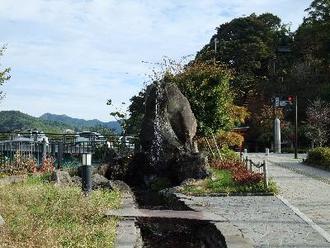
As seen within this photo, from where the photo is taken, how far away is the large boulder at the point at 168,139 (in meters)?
15.6

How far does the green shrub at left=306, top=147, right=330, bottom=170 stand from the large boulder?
8049 millimetres

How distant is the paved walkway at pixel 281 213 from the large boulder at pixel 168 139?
108 inches

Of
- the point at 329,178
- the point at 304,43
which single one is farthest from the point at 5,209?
the point at 304,43

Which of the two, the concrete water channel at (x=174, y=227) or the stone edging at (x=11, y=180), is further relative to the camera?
the stone edging at (x=11, y=180)

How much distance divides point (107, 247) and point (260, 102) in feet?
146

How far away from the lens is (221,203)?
39.1 feet

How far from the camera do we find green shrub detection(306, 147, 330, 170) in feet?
78.3

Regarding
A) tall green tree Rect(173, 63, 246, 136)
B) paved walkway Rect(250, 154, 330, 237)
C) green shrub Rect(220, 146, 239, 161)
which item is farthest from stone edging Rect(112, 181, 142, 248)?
green shrub Rect(220, 146, 239, 161)

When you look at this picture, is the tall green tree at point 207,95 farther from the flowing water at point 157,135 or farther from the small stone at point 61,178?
the small stone at point 61,178

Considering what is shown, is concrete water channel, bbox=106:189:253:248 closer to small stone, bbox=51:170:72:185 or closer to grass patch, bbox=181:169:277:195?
grass patch, bbox=181:169:277:195

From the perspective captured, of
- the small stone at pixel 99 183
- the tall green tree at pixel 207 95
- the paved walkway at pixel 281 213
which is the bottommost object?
the paved walkway at pixel 281 213

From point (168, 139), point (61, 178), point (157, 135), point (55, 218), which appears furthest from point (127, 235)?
point (157, 135)

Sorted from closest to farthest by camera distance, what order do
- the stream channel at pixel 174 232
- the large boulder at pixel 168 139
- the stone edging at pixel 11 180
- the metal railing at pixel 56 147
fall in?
the stream channel at pixel 174 232, the stone edging at pixel 11 180, the large boulder at pixel 168 139, the metal railing at pixel 56 147

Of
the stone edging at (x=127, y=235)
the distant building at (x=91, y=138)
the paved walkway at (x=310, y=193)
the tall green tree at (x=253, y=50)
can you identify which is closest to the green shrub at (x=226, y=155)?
the paved walkway at (x=310, y=193)
